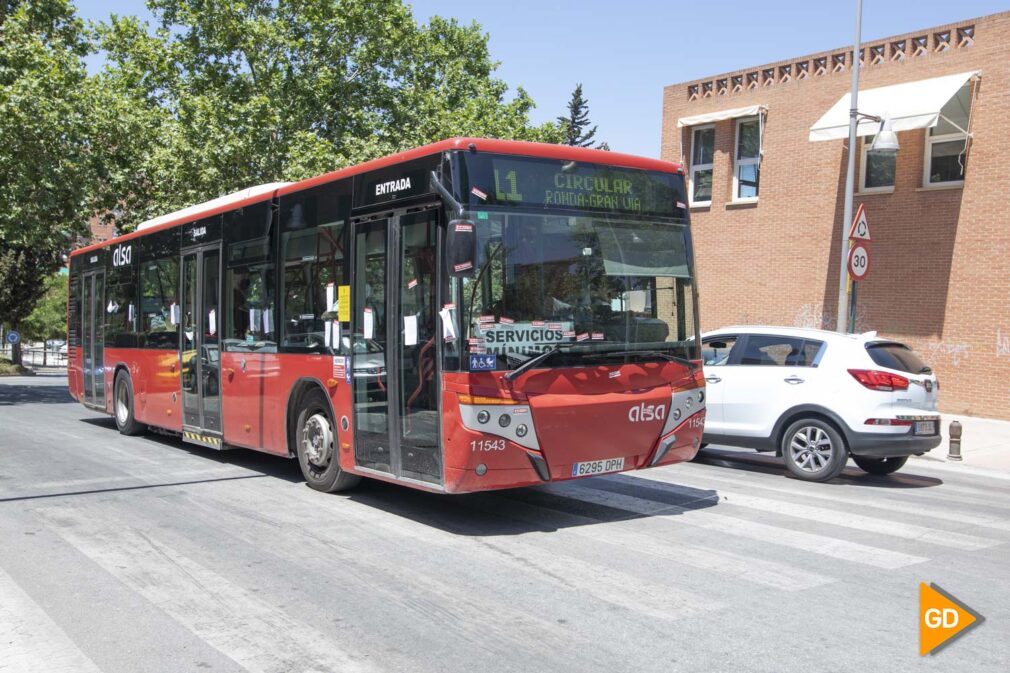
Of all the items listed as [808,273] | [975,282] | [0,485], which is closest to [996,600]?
[0,485]

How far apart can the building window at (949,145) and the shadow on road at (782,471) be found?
29.5 ft

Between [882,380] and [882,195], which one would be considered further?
[882,195]

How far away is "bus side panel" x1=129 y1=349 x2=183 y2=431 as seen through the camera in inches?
473

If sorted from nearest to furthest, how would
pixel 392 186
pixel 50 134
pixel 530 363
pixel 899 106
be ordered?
pixel 530 363, pixel 392 186, pixel 899 106, pixel 50 134

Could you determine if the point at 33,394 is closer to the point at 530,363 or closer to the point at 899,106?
the point at 530,363

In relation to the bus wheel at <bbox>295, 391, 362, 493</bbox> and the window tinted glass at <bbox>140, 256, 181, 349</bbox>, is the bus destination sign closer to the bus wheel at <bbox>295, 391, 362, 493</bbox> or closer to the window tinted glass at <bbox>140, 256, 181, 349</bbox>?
the bus wheel at <bbox>295, 391, 362, 493</bbox>

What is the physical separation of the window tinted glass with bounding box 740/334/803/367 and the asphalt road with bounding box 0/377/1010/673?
1567 millimetres

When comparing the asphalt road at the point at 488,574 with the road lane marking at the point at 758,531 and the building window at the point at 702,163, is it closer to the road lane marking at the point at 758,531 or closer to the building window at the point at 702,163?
the road lane marking at the point at 758,531

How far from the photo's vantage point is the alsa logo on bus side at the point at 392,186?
7625 millimetres

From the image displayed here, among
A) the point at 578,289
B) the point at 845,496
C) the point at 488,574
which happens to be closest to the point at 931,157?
the point at 845,496

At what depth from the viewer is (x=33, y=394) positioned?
2380 cm

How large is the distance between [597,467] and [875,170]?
1492cm

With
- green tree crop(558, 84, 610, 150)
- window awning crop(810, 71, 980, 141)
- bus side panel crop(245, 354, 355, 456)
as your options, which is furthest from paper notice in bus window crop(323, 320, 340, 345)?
green tree crop(558, 84, 610, 150)

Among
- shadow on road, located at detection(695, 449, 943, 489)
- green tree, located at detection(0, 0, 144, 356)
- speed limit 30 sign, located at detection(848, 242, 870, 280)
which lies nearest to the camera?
shadow on road, located at detection(695, 449, 943, 489)
